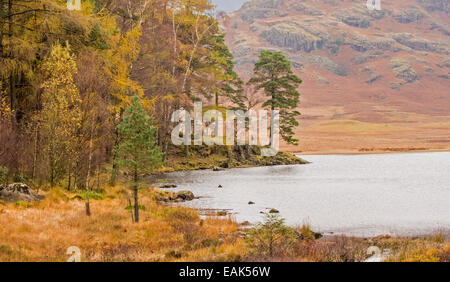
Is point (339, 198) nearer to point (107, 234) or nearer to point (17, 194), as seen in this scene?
point (107, 234)

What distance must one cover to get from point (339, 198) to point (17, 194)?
68.0ft

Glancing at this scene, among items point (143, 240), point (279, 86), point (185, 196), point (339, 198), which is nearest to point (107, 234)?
point (143, 240)

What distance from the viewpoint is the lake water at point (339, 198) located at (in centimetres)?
2289

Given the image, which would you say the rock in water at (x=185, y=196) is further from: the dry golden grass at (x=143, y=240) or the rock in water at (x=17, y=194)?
the rock in water at (x=17, y=194)

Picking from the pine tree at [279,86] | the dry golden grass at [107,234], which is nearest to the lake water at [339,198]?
the dry golden grass at [107,234]

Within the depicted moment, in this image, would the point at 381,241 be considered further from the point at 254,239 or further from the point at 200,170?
the point at 200,170

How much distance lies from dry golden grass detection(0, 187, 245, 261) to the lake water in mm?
4671

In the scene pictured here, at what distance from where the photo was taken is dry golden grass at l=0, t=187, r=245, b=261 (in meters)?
14.6

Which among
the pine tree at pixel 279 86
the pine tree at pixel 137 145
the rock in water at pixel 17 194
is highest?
the pine tree at pixel 279 86

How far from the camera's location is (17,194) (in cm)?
2067

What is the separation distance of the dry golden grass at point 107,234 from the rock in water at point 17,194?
1.95 ft

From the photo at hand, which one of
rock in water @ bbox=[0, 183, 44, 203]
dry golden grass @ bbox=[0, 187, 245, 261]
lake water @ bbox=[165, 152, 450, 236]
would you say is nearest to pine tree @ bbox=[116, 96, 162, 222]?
dry golden grass @ bbox=[0, 187, 245, 261]

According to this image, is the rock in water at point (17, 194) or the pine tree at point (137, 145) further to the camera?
the pine tree at point (137, 145)

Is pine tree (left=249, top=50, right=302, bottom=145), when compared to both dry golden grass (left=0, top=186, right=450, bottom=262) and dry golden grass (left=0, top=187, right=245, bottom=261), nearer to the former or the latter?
dry golden grass (left=0, top=187, right=245, bottom=261)
